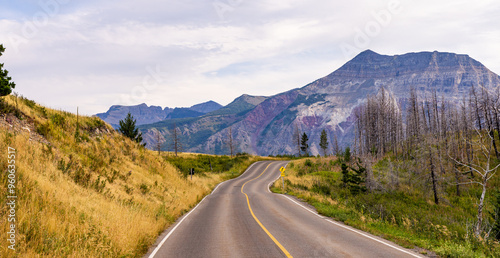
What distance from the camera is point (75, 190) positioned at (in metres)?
10.8

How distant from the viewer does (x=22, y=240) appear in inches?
228

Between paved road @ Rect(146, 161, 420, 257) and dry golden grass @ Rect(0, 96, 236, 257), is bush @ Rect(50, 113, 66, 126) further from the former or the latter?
paved road @ Rect(146, 161, 420, 257)

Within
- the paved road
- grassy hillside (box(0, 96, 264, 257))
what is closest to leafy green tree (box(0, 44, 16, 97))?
grassy hillside (box(0, 96, 264, 257))

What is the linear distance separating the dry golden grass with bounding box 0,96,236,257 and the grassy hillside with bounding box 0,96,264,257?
0.08ft

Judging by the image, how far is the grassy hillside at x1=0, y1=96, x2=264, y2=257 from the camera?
6.54 m

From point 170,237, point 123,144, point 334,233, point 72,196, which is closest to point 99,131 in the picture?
point 123,144

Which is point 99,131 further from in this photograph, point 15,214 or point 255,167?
point 255,167

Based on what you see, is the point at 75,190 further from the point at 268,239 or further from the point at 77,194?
the point at 268,239

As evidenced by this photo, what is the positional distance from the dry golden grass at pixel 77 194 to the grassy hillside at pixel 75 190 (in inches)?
0.9

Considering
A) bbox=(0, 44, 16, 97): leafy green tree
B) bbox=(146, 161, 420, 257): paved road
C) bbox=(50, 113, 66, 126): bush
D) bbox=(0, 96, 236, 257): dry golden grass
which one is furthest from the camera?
bbox=(50, 113, 66, 126): bush

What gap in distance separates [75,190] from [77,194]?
0.57m

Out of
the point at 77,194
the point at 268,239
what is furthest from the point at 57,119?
the point at 268,239

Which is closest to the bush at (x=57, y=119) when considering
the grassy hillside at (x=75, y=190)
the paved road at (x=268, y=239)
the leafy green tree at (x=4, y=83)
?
the grassy hillside at (x=75, y=190)

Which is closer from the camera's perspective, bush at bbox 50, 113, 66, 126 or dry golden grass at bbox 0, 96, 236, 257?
dry golden grass at bbox 0, 96, 236, 257
